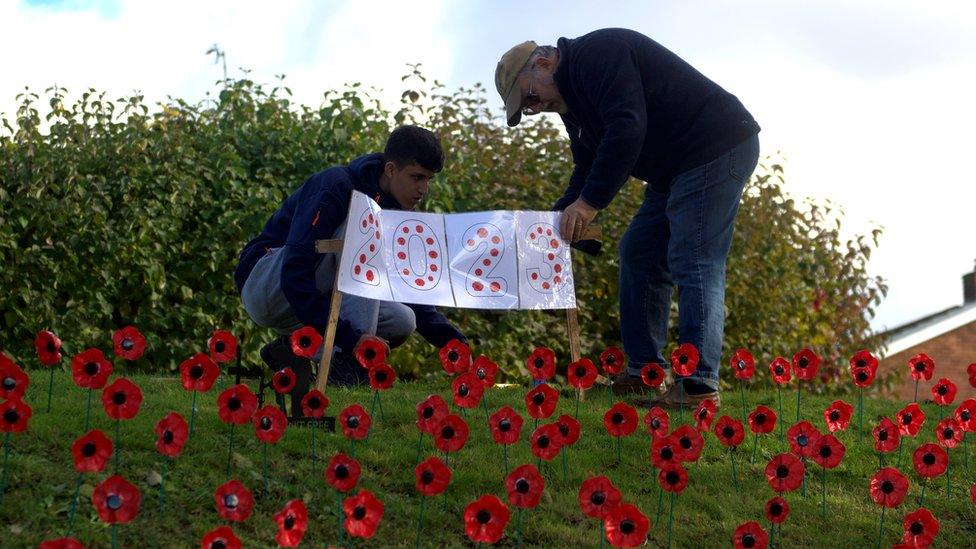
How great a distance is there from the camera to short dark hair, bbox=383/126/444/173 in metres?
5.55

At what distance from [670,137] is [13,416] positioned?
3.14m

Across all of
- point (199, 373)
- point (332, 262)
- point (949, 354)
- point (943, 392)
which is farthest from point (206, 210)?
point (949, 354)

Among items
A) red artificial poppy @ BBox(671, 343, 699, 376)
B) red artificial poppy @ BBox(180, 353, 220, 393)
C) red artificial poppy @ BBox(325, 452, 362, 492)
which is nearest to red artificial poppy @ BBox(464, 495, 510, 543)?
red artificial poppy @ BBox(325, 452, 362, 492)

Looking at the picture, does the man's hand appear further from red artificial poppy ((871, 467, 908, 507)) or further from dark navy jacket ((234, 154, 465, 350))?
red artificial poppy ((871, 467, 908, 507))

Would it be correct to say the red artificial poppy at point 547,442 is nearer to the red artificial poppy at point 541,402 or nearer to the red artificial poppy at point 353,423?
the red artificial poppy at point 541,402

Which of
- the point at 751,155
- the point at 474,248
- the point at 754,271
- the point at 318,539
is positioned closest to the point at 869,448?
the point at 751,155

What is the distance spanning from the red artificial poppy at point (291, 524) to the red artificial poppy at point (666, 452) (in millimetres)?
1411

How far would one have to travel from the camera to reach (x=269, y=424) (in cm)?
419

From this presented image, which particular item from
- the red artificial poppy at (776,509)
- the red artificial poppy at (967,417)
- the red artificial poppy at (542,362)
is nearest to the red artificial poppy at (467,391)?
the red artificial poppy at (542,362)

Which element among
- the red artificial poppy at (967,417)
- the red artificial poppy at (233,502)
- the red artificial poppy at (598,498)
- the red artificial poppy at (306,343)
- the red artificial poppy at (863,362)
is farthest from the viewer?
the red artificial poppy at (863,362)

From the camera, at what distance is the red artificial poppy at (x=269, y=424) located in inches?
164

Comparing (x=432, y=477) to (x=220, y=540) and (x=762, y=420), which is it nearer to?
(x=220, y=540)

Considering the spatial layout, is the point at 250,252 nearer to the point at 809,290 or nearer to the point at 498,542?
the point at 498,542

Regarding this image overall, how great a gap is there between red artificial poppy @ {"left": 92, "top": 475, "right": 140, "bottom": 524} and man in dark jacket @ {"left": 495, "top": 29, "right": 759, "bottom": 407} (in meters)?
2.65
